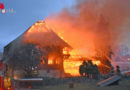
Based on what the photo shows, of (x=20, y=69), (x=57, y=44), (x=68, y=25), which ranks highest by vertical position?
(x=68, y=25)

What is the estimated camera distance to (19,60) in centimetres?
1747

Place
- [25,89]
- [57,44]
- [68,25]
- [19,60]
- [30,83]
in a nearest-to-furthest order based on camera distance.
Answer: [25,89] → [30,83] → [19,60] → [57,44] → [68,25]

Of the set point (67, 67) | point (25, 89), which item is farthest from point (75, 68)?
point (25, 89)

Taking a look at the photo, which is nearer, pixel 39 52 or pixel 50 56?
pixel 39 52

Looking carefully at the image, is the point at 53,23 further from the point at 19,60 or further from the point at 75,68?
the point at 19,60

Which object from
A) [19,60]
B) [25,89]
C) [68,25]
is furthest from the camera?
[68,25]

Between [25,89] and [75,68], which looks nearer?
[25,89]

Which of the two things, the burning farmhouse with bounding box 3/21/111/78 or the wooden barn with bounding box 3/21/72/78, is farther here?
the burning farmhouse with bounding box 3/21/111/78

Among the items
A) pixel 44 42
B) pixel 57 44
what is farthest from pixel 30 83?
pixel 57 44

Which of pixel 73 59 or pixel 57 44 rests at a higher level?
pixel 57 44

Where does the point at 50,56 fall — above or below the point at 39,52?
below

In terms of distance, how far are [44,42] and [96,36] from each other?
25.1ft

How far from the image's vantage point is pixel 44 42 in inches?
904

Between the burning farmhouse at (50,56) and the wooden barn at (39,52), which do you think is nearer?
the wooden barn at (39,52)
